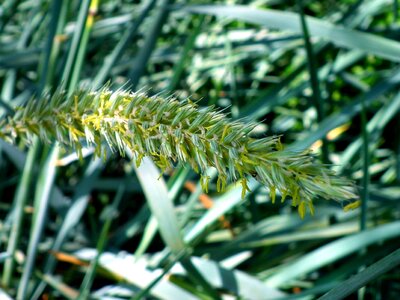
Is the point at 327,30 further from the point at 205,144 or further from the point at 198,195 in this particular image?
the point at 205,144

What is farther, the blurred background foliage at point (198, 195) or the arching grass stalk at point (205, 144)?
→ the blurred background foliage at point (198, 195)

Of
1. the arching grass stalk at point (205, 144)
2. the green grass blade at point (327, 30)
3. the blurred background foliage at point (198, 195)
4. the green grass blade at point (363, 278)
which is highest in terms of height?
the arching grass stalk at point (205, 144)

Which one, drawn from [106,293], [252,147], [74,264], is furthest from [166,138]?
[74,264]

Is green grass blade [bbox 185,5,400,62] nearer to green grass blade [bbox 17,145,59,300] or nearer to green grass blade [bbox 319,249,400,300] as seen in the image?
green grass blade [bbox 17,145,59,300]

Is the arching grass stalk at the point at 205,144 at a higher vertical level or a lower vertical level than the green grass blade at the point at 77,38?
higher

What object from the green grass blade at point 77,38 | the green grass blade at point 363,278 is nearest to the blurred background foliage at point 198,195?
the green grass blade at point 77,38

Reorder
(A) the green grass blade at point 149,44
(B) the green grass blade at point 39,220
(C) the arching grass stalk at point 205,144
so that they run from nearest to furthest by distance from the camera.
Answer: (C) the arching grass stalk at point 205,144, (B) the green grass blade at point 39,220, (A) the green grass blade at point 149,44

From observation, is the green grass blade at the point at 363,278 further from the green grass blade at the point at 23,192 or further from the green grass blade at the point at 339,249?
the green grass blade at the point at 23,192
